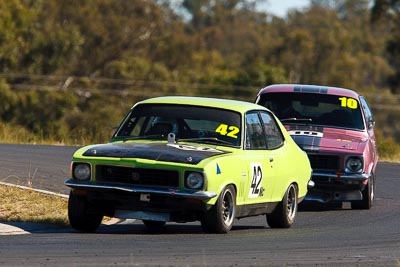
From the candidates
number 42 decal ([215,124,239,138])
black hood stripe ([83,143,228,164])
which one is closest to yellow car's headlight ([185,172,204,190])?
black hood stripe ([83,143,228,164])

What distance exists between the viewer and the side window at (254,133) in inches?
511

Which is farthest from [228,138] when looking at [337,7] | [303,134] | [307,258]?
[337,7]

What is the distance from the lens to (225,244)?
11.2 meters

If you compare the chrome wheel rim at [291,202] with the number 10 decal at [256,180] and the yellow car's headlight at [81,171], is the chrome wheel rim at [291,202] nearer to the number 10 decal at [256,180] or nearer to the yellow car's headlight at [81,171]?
the number 10 decal at [256,180]

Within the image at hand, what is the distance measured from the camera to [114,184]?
1166 centimetres

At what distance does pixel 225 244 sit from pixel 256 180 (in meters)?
1.66

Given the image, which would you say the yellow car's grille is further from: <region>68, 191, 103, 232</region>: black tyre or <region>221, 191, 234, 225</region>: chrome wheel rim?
<region>221, 191, 234, 225</region>: chrome wheel rim

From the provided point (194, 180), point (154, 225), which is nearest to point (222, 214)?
point (194, 180)

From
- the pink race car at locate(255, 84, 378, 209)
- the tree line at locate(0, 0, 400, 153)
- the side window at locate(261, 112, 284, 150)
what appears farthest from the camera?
the tree line at locate(0, 0, 400, 153)

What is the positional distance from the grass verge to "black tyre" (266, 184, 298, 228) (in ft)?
7.69

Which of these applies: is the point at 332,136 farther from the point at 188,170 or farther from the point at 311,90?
the point at 188,170

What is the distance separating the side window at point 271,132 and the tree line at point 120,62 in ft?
96.3

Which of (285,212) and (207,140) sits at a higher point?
(207,140)

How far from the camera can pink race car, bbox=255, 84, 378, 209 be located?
52.5 feet
